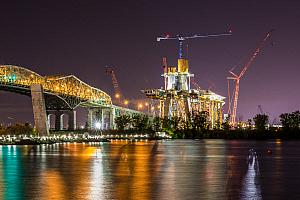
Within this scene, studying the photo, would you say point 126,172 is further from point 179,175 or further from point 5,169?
point 5,169

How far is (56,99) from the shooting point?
160 meters

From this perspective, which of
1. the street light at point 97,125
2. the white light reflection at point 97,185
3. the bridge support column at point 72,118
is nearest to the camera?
the white light reflection at point 97,185

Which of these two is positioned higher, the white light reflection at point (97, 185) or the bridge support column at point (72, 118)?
the bridge support column at point (72, 118)

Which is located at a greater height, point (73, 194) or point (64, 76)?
point (64, 76)

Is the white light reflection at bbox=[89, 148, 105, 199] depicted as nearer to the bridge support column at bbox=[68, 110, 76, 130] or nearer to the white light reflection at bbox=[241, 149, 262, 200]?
the white light reflection at bbox=[241, 149, 262, 200]

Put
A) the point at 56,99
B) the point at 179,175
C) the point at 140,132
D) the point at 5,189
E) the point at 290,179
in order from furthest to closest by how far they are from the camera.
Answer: the point at 140,132 < the point at 56,99 < the point at 179,175 < the point at 290,179 < the point at 5,189

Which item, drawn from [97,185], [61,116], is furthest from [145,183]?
[61,116]

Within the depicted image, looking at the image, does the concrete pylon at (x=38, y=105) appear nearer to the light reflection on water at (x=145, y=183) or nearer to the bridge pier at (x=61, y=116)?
the bridge pier at (x=61, y=116)

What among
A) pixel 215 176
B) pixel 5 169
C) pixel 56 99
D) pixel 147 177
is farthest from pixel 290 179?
pixel 56 99

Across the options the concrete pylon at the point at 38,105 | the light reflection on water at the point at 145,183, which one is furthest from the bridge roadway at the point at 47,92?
the light reflection on water at the point at 145,183

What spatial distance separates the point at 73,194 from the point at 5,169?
15.9 metres

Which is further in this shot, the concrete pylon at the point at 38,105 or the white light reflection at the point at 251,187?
the concrete pylon at the point at 38,105

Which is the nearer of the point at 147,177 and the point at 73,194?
the point at 73,194

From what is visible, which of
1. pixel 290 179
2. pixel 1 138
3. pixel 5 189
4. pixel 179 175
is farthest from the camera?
pixel 1 138
